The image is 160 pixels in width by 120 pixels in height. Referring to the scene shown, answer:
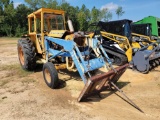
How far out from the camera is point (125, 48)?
374 inches

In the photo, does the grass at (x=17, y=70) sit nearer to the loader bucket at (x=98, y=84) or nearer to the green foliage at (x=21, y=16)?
the loader bucket at (x=98, y=84)

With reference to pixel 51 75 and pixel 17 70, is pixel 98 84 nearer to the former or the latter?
pixel 51 75

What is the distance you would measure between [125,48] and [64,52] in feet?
13.8

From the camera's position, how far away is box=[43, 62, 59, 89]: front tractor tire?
5.72m

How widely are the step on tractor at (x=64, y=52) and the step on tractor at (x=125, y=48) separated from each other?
6.74 ft

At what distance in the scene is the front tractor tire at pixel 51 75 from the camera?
5723 millimetres

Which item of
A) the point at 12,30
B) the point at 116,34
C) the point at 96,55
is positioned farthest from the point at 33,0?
the point at 96,55

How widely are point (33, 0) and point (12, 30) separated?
43.2 feet

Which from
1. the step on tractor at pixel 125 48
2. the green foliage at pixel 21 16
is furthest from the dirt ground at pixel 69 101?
the green foliage at pixel 21 16

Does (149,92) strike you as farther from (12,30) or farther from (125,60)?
(12,30)

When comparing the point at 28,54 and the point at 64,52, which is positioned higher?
the point at 64,52

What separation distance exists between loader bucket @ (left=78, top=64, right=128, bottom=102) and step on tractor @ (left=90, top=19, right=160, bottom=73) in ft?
8.24

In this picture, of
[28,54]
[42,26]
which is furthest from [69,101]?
[42,26]

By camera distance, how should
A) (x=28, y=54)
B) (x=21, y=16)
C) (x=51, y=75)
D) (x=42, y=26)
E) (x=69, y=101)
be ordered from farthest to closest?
1. (x=21, y=16)
2. (x=28, y=54)
3. (x=42, y=26)
4. (x=51, y=75)
5. (x=69, y=101)
